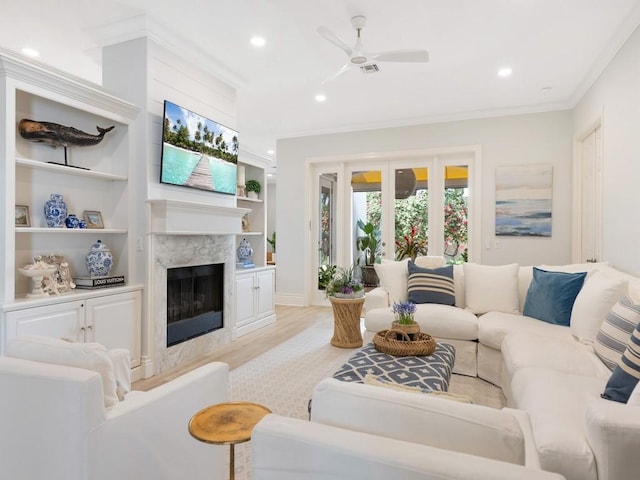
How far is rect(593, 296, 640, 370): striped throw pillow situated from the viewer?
2.01 meters

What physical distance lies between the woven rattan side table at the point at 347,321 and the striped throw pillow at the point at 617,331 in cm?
219

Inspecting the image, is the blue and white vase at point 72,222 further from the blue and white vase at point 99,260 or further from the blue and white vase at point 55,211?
the blue and white vase at point 99,260

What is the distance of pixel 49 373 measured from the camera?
1.30 m

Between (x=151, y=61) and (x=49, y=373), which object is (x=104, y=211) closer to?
(x=151, y=61)

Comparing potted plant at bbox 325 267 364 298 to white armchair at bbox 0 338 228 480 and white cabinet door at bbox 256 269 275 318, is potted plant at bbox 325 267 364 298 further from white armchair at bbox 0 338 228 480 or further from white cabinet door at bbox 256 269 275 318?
white armchair at bbox 0 338 228 480

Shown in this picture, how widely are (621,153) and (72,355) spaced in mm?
4079

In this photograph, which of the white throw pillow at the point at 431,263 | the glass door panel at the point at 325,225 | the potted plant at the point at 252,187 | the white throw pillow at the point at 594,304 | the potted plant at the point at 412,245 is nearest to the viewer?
the white throw pillow at the point at 594,304

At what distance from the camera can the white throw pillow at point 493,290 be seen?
3.59m

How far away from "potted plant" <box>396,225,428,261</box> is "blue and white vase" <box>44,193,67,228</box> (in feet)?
14.4

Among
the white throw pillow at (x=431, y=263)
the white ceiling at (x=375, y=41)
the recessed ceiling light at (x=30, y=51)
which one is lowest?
the white throw pillow at (x=431, y=263)

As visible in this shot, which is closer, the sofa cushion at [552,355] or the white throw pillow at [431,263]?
the sofa cushion at [552,355]

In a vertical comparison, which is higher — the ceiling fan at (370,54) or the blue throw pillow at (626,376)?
the ceiling fan at (370,54)

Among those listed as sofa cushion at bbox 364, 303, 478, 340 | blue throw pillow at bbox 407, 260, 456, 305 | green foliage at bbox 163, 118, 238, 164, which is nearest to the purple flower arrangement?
sofa cushion at bbox 364, 303, 478, 340

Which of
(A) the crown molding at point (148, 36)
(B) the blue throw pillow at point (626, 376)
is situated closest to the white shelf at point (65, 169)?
(A) the crown molding at point (148, 36)
